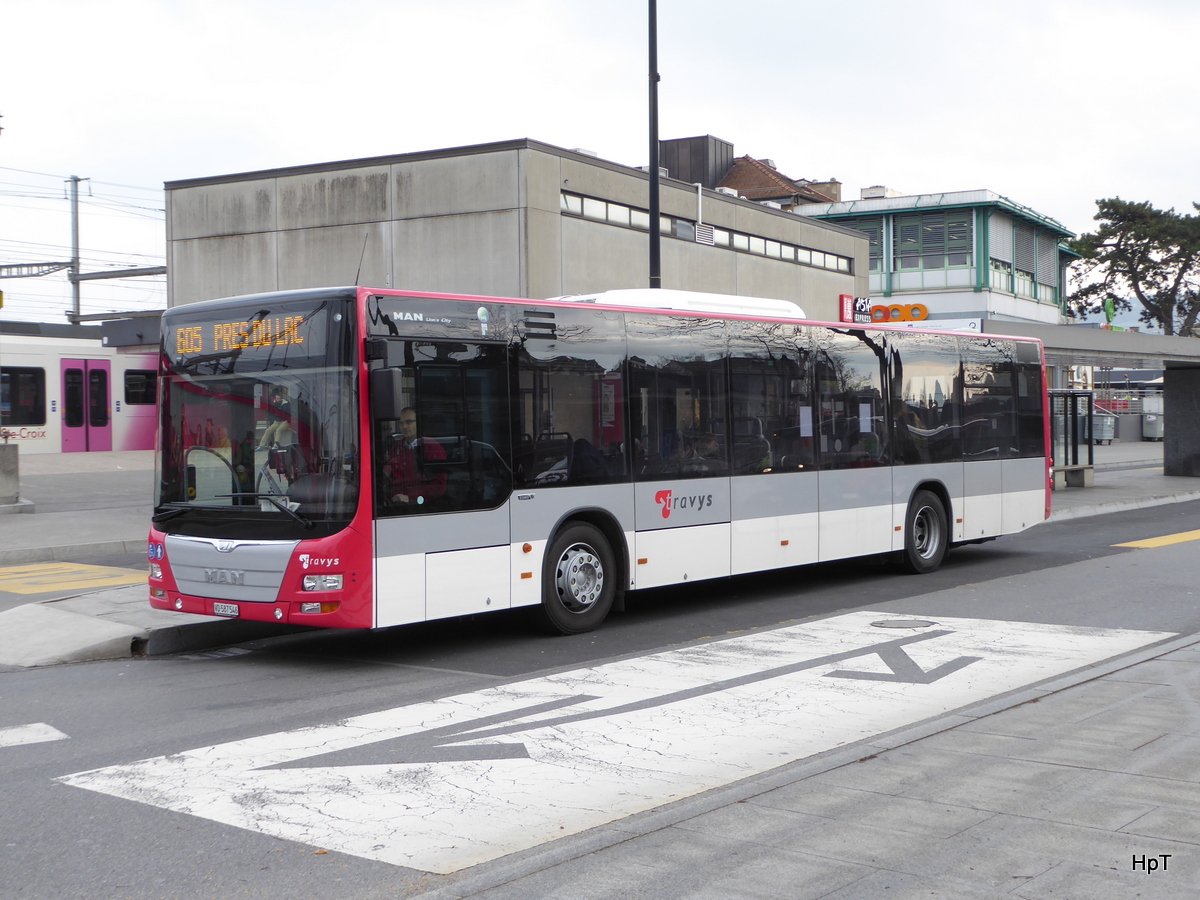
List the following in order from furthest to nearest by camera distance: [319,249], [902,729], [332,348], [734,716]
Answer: [319,249]
[332,348]
[734,716]
[902,729]

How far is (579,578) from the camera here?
10391 mm

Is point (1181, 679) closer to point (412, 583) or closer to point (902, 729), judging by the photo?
point (902, 729)

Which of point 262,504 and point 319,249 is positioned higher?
point 319,249

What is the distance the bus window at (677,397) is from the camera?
36.0 ft

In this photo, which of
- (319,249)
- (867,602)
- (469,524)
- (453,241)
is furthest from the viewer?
(319,249)

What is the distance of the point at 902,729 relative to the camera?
6723 millimetres

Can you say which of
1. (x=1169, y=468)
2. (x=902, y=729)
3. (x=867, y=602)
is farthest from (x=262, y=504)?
(x=1169, y=468)

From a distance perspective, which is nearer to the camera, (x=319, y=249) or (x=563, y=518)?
(x=563, y=518)

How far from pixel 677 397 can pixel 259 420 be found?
3.96 m

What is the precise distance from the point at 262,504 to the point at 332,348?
1.27 meters

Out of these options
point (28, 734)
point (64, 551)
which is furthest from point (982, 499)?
point (64, 551)

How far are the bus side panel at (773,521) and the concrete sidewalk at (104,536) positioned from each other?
4429mm

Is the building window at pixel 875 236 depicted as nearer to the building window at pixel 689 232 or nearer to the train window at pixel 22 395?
the building window at pixel 689 232

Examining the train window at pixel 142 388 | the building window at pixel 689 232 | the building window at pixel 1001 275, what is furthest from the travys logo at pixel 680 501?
the building window at pixel 1001 275
